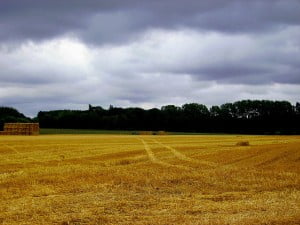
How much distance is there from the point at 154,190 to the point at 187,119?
104461 millimetres

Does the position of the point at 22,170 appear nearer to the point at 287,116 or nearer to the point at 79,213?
the point at 79,213

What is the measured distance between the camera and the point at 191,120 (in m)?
118

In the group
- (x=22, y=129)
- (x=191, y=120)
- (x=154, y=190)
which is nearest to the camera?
(x=154, y=190)

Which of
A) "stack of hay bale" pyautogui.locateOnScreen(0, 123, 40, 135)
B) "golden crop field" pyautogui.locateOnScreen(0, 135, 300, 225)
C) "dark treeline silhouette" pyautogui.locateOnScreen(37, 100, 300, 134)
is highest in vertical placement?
"dark treeline silhouette" pyautogui.locateOnScreen(37, 100, 300, 134)

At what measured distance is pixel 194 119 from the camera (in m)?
119

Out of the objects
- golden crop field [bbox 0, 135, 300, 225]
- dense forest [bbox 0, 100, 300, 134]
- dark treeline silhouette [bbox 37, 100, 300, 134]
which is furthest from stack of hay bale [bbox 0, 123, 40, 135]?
dark treeline silhouette [bbox 37, 100, 300, 134]

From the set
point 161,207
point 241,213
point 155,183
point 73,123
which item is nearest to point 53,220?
point 161,207

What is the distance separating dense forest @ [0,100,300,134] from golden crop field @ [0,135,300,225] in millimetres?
86486

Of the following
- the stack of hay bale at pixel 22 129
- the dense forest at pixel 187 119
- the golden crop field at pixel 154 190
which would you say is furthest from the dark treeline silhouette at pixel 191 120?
the golden crop field at pixel 154 190

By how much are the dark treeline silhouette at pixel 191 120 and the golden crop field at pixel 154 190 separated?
86384 millimetres

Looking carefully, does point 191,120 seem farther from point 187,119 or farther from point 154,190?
point 154,190

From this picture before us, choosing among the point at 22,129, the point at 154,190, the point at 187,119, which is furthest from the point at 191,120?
the point at 154,190

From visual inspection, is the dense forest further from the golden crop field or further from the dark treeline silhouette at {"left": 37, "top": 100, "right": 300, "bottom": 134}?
→ the golden crop field

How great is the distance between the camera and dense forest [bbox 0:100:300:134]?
114 meters
